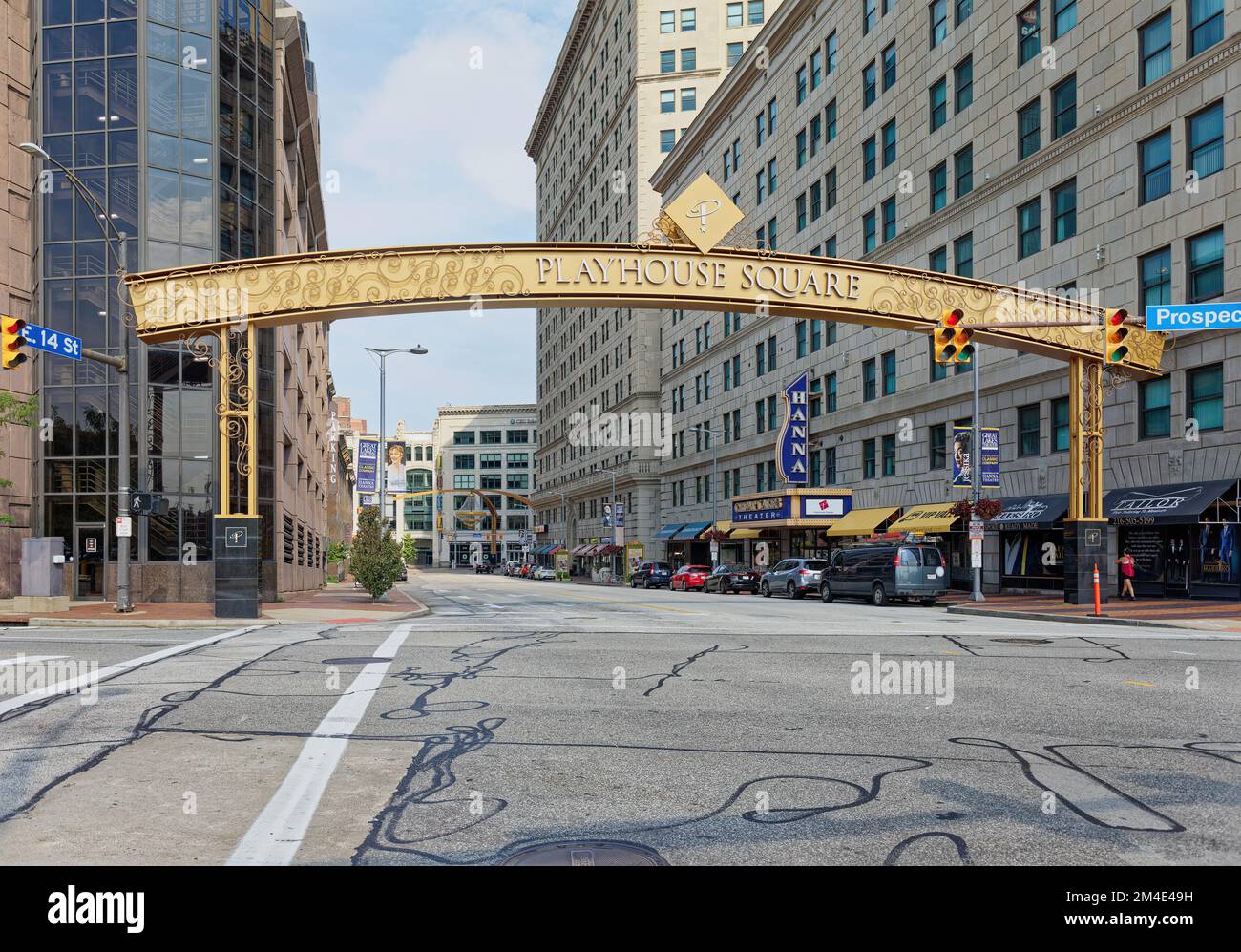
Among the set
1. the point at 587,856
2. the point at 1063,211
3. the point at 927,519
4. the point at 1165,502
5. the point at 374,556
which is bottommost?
the point at 374,556

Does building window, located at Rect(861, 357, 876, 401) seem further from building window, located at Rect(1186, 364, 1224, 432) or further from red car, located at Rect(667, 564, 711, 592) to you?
building window, located at Rect(1186, 364, 1224, 432)

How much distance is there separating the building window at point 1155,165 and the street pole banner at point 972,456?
27.7ft

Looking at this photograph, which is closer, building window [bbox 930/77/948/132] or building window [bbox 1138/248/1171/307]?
building window [bbox 1138/248/1171/307]

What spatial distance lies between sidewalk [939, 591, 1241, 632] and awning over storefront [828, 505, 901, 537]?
37.2ft

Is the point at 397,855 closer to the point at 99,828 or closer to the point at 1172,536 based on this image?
the point at 99,828

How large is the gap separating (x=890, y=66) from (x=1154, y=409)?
23123mm

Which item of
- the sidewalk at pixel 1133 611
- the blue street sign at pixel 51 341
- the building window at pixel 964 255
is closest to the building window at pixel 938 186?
the building window at pixel 964 255

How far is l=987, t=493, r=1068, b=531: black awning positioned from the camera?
3150cm

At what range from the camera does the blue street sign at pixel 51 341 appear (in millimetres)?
20078

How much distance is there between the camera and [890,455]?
43.5 metres

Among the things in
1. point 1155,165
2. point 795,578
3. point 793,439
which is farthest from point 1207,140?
point 793,439

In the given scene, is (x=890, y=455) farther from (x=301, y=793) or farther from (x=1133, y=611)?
(x=301, y=793)

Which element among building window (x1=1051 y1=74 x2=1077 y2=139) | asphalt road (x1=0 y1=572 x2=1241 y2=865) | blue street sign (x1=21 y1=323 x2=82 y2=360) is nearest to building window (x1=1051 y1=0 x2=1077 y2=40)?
building window (x1=1051 y1=74 x2=1077 y2=139)

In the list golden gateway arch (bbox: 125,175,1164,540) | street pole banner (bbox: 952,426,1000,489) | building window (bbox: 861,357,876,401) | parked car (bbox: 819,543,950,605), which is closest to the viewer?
golden gateway arch (bbox: 125,175,1164,540)
